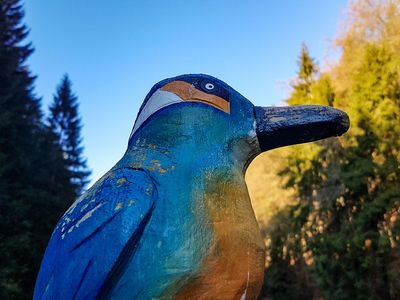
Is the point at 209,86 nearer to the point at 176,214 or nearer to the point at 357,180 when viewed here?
the point at 176,214

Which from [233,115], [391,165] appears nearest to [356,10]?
[391,165]

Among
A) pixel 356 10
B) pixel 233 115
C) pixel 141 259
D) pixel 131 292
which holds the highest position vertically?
pixel 356 10

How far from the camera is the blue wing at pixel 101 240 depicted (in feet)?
4.58

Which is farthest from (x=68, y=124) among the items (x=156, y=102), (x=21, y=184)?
(x=156, y=102)

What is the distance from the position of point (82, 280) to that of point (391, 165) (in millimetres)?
10157

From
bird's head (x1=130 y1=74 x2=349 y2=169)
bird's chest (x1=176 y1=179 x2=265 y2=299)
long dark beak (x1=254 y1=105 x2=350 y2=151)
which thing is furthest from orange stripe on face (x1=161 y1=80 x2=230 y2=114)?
bird's chest (x1=176 y1=179 x2=265 y2=299)

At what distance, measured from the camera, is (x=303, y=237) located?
524 inches

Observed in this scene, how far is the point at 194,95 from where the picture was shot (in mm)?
1802

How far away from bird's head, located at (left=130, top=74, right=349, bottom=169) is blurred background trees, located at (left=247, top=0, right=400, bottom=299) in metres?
8.56

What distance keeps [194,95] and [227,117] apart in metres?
0.17

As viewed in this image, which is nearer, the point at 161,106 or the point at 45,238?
the point at 161,106

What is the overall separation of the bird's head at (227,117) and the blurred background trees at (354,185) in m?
8.56

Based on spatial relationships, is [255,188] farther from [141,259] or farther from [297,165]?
[141,259]

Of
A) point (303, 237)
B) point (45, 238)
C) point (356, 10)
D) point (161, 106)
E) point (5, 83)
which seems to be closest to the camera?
point (161, 106)
